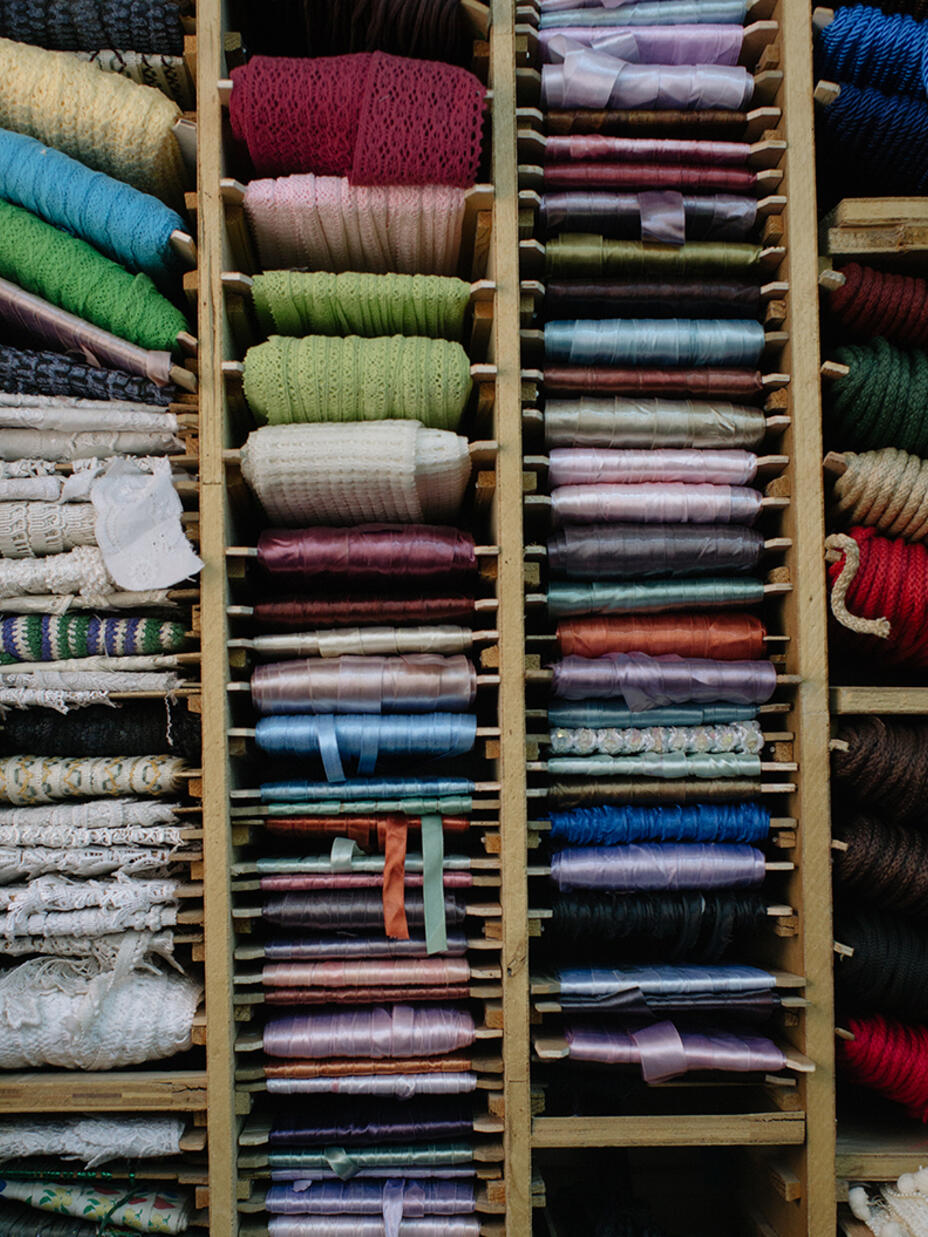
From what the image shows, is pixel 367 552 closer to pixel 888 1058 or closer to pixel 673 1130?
pixel 673 1130

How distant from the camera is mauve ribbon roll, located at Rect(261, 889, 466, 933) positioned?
1.05 m

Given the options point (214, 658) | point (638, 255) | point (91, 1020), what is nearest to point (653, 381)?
→ point (638, 255)

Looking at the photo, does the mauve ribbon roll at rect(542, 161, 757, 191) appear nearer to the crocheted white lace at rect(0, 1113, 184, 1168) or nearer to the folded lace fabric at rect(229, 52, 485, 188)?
the folded lace fabric at rect(229, 52, 485, 188)

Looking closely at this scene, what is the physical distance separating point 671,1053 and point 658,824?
0.27m

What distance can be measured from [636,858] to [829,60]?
Answer: 1.08m

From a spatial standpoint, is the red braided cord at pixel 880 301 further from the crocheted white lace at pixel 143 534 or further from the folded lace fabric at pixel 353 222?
the crocheted white lace at pixel 143 534

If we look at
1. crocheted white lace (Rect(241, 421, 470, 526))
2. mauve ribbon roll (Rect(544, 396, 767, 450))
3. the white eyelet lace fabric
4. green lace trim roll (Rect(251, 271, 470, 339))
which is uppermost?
green lace trim roll (Rect(251, 271, 470, 339))

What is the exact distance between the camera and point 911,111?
111 centimetres

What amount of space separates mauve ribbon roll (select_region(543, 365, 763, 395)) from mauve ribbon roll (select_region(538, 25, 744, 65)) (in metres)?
0.30

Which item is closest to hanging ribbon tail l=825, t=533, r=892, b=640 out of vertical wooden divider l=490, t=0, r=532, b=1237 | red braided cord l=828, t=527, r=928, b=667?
red braided cord l=828, t=527, r=928, b=667

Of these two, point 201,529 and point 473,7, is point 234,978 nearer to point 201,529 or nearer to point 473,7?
point 201,529

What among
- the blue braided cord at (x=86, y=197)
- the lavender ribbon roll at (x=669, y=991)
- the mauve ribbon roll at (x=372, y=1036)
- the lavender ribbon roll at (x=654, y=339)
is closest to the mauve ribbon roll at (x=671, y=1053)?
the lavender ribbon roll at (x=669, y=991)

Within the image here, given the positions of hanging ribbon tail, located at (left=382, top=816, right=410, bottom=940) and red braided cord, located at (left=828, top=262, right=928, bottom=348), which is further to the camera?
red braided cord, located at (left=828, top=262, right=928, bottom=348)

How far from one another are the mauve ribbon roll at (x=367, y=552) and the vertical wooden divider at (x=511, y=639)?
7cm
